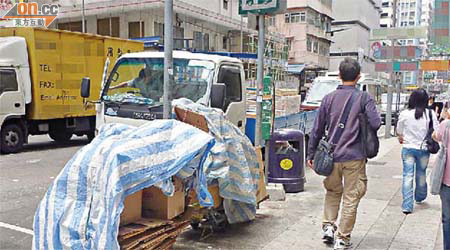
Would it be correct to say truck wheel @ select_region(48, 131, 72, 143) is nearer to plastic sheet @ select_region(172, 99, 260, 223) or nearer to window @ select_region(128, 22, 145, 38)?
plastic sheet @ select_region(172, 99, 260, 223)

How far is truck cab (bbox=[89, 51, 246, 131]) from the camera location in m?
7.00

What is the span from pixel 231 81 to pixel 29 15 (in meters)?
19.1

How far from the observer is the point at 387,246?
5.06 meters

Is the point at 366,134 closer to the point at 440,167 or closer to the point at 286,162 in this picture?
the point at 440,167

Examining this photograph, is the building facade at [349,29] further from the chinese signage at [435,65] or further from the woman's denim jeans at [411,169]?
the woman's denim jeans at [411,169]

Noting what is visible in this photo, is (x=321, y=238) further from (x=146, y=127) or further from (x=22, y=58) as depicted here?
(x=22, y=58)

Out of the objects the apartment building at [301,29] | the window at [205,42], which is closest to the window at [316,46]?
the apartment building at [301,29]

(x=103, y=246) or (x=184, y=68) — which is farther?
Result: (x=184, y=68)

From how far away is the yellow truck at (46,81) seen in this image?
38.4 ft

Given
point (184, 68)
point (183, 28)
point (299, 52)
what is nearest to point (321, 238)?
point (184, 68)

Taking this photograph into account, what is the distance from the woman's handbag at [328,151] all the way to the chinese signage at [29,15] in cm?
2028

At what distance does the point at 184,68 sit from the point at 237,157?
2701mm

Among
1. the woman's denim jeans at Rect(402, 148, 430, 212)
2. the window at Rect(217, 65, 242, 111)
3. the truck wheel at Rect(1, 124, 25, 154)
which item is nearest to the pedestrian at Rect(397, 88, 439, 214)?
the woman's denim jeans at Rect(402, 148, 430, 212)

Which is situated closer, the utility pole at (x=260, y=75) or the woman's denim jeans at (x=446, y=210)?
the woman's denim jeans at (x=446, y=210)
